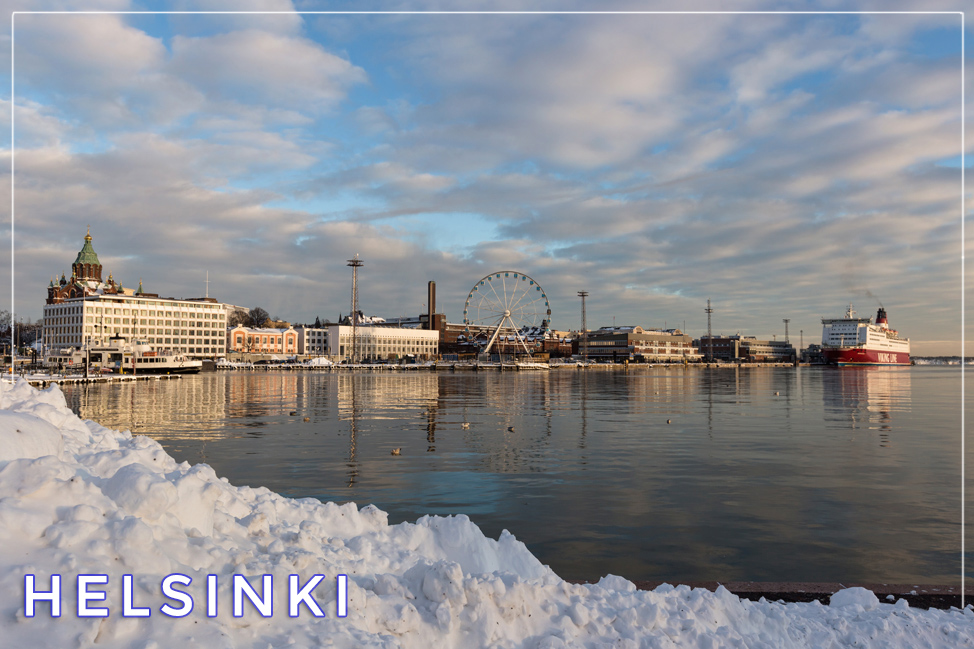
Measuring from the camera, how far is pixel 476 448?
2291cm

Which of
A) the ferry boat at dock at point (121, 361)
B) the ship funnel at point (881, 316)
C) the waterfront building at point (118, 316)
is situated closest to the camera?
the ferry boat at dock at point (121, 361)

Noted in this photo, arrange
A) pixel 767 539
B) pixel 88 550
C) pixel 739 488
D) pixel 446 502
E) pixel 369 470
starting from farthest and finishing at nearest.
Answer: pixel 369 470
pixel 739 488
pixel 446 502
pixel 767 539
pixel 88 550

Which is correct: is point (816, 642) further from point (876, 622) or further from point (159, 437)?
point (159, 437)

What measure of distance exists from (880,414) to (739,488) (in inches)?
1026

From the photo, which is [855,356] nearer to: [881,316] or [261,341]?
[881,316]

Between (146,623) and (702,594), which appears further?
(702,594)

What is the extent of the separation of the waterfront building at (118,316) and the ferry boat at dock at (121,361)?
40644mm

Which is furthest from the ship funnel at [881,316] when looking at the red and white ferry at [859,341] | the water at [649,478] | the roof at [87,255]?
the roof at [87,255]

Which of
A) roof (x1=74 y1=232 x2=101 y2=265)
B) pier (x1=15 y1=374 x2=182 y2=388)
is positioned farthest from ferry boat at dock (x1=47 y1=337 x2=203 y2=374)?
roof (x1=74 y1=232 x2=101 y2=265)

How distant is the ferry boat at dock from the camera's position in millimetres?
99250

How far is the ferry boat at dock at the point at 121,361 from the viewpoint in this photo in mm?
99250

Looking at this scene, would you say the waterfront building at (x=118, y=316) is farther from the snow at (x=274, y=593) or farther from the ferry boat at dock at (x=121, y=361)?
the snow at (x=274, y=593)

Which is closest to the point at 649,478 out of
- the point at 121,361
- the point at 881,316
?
the point at 121,361

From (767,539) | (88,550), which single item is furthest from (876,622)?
(88,550)
